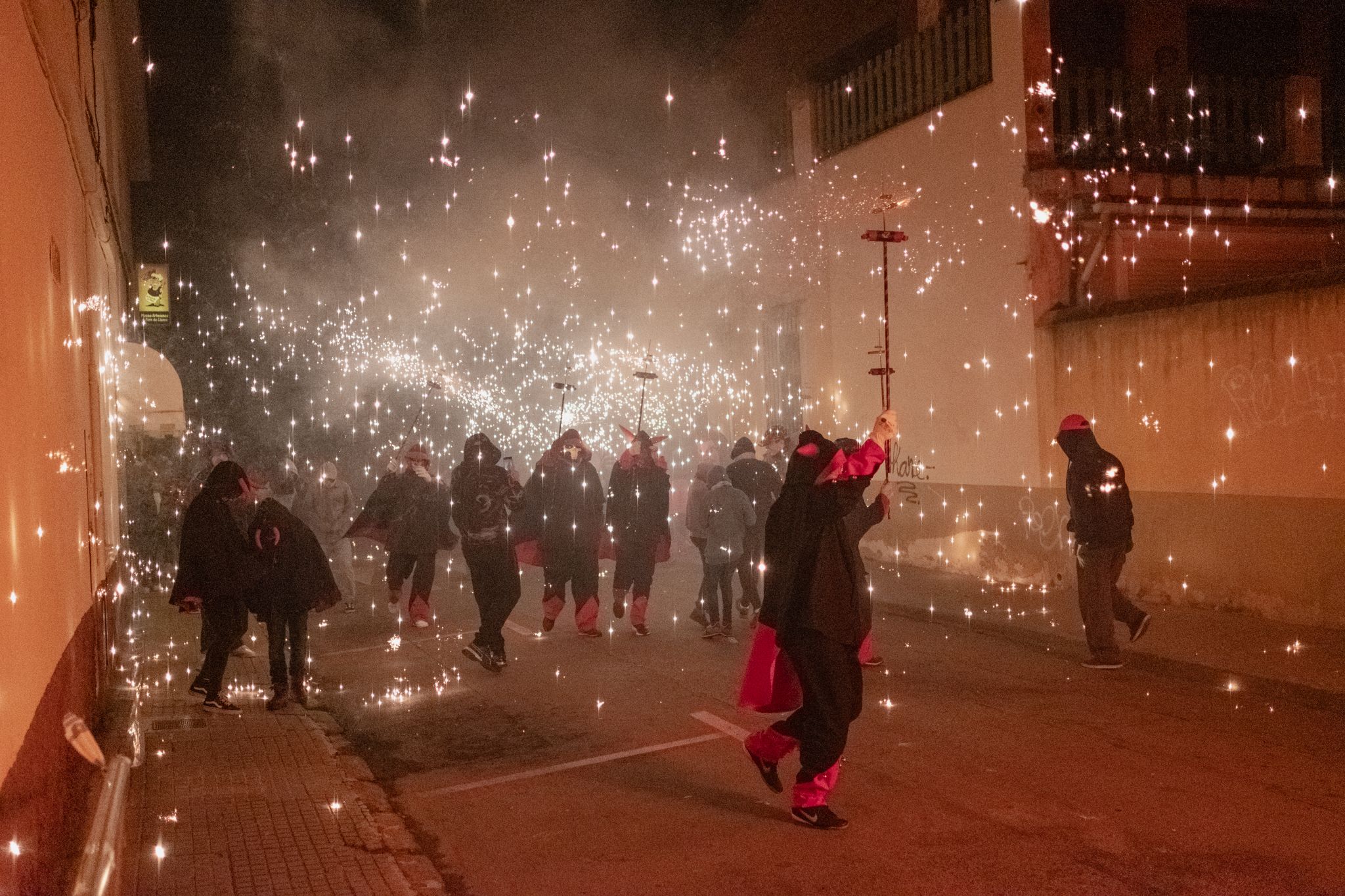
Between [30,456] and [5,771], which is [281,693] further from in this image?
[5,771]

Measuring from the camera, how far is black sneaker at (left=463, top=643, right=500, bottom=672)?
25.8 feet

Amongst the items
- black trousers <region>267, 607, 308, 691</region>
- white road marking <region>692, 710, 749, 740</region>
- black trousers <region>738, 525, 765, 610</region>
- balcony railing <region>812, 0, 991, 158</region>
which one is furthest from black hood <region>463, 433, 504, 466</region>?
balcony railing <region>812, 0, 991, 158</region>

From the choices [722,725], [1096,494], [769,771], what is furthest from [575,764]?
[1096,494]

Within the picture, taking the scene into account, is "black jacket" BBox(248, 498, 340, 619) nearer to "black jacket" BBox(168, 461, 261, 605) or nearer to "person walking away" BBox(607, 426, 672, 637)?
"black jacket" BBox(168, 461, 261, 605)

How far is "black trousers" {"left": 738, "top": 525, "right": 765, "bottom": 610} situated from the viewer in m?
9.25

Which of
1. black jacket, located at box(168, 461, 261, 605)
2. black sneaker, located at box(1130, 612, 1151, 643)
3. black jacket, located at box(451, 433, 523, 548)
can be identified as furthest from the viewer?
black jacket, located at box(451, 433, 523, 548)

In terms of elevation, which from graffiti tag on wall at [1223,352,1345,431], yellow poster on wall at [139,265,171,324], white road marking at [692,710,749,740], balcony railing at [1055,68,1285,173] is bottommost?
white road marking at [692,710,749,740]

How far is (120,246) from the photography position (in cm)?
1238

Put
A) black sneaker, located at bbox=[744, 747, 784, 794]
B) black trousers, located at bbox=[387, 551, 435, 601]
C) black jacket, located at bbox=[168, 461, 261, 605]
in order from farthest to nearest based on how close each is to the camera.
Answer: black trousers, located at bbox=[387, 551, 435, 601] → black jacket, located at bbox=[168, 461, 261, 605] → black sneaker, located at bbox=[744, 747, 784, 794]

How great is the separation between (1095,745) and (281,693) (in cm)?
466

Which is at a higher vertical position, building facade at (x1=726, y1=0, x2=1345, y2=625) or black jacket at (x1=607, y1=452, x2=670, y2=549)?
building facade at (x1=726, y1=0, x2=1345, y2=625)

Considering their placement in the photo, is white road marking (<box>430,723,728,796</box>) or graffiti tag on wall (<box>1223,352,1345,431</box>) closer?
white road marking (<box>430,723,728,796</box>)

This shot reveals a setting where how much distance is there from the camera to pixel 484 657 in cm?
791

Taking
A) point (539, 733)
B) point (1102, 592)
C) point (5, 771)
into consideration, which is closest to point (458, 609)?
point (539, 733)
